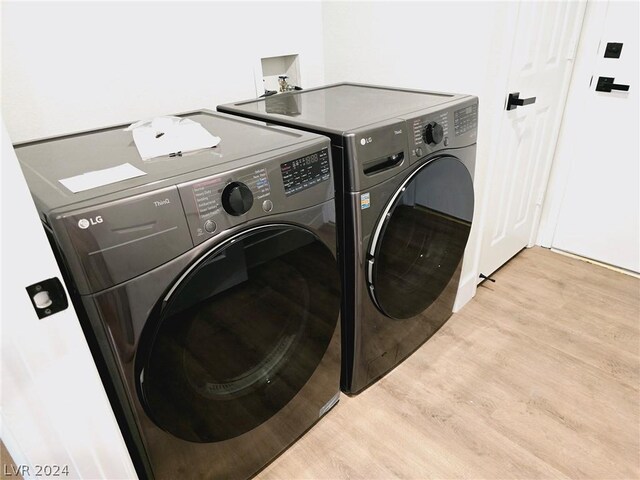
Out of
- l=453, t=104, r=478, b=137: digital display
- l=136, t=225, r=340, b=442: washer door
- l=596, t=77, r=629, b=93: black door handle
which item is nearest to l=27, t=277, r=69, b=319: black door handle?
l=136, t=225, r=340, b=442: washer door

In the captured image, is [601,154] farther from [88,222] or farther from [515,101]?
[88,222]

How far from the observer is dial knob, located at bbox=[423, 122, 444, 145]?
1321 mm

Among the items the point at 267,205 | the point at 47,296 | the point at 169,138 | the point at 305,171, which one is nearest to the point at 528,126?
the point at 305,171

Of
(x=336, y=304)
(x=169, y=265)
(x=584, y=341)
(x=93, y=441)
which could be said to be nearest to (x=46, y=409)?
(x=93, y=441)

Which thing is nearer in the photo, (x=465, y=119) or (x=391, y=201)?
(x=391, y=201)

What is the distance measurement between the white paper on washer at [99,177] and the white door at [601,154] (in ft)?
7.00

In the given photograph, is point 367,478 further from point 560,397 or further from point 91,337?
point 91,337

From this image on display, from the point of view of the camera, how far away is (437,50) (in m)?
1.62

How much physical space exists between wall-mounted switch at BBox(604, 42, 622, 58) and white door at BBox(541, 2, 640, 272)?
1cm

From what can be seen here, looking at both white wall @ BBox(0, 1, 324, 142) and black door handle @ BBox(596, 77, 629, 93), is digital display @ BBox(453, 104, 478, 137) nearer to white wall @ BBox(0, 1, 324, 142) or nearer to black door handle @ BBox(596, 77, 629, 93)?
white wall @ BBox(0, 1, 324, 142)

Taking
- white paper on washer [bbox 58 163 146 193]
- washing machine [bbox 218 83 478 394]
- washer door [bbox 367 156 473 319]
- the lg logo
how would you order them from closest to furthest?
the lg logo → white paper on washer [bbox 58 163 146 193] → washing machine [bbox 218 83 478 394] → washer door [bbox 367 156 473 319]

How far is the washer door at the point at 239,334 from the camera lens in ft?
2.99

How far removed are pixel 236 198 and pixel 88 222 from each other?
11.1 inches

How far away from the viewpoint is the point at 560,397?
1.57m
